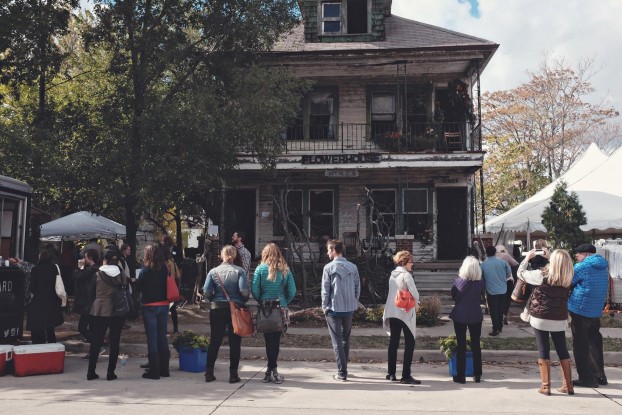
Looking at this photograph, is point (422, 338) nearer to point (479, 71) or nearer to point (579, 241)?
point (579, 241)

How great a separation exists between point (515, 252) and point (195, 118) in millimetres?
11859

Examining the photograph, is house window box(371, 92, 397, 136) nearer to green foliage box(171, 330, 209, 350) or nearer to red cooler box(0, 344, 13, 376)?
green foliage box(171, 330, 209, 350)

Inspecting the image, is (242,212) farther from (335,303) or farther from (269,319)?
(269,319)

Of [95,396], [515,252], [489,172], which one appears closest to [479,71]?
[515,252]

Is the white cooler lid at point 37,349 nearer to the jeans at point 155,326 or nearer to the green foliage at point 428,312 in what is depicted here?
the jeans at point 155,326

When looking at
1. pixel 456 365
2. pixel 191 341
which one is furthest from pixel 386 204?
pixel 191 341

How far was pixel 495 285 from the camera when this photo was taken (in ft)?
40.1

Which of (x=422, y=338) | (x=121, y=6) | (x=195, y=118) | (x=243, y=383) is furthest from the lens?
(x=121, y=6)

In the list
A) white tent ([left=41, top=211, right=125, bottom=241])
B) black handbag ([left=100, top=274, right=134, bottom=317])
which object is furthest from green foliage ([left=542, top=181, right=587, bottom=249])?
white tent ([left=41, top=211, right=125, bottom=241])

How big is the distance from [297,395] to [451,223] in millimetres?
14398

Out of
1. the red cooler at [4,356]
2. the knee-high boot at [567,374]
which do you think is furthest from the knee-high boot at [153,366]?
the knee-high boot at [567,374]

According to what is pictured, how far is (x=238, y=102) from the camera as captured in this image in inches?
569

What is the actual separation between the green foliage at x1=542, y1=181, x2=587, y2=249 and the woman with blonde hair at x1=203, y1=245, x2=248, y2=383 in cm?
1098

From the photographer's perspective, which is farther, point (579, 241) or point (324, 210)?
point (324, 210)
